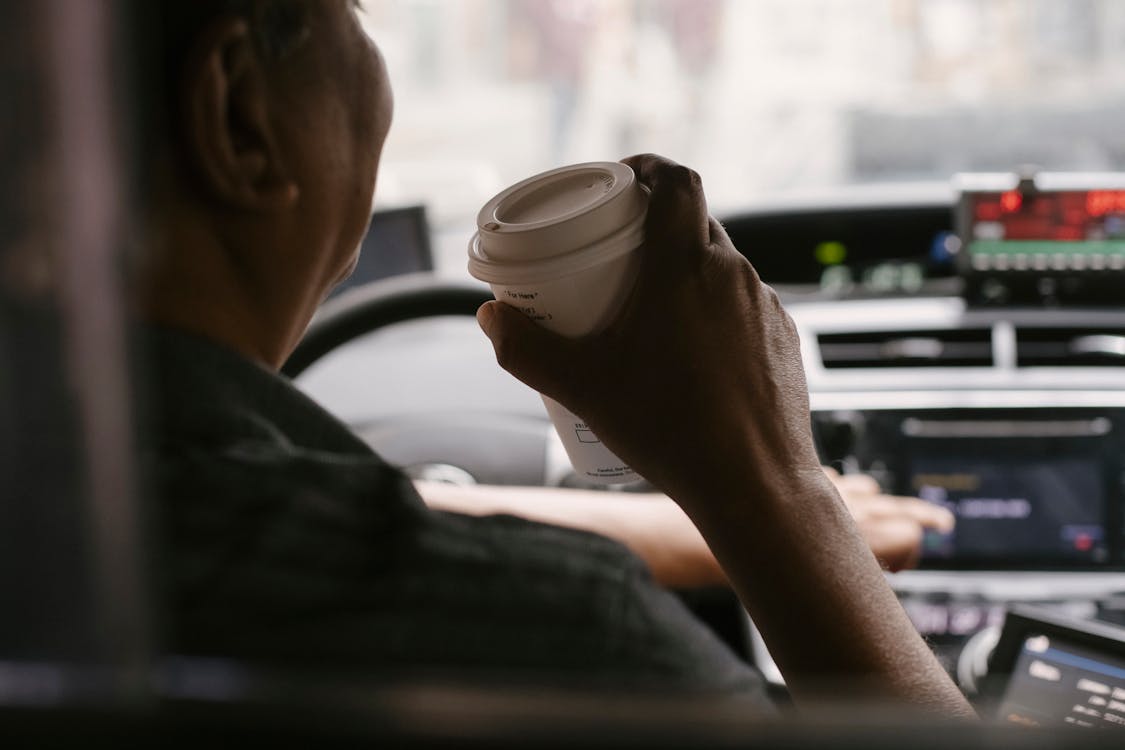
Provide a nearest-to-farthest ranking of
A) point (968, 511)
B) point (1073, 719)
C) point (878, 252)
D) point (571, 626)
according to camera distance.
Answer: point (571, 626) → point (1073, 719) → point (968, 511) → point (878, 252)

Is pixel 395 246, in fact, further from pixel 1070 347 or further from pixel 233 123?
pixel 233 123

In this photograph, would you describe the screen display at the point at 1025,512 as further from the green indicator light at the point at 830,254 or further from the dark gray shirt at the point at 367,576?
the green indicator light at the point at 830,254

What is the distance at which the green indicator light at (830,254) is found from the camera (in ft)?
8.47

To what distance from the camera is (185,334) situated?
74 cm

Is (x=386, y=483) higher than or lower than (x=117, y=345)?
lower

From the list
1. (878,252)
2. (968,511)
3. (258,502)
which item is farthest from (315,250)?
(878,252)

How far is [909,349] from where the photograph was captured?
1858 mm

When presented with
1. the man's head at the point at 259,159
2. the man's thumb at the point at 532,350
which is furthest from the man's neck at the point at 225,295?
the man's thumb at the point at 532,350

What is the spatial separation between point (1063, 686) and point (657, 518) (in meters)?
0.40

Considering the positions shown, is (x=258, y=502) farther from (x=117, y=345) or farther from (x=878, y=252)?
(x=878, y=252)

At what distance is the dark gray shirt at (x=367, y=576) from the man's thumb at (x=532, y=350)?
0.15 m

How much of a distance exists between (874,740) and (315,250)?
19.7 inches

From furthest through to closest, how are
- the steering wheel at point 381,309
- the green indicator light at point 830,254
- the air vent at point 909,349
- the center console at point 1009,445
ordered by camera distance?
the green indicator light at point 830,254 → the air vent at point 909,349 → the center console at point 1009,445 → the steering wheel at point 381,309

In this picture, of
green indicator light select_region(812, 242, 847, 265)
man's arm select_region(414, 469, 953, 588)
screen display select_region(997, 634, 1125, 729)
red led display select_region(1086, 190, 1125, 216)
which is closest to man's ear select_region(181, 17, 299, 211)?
man's arm select_region(414, 469, 953, 588)
